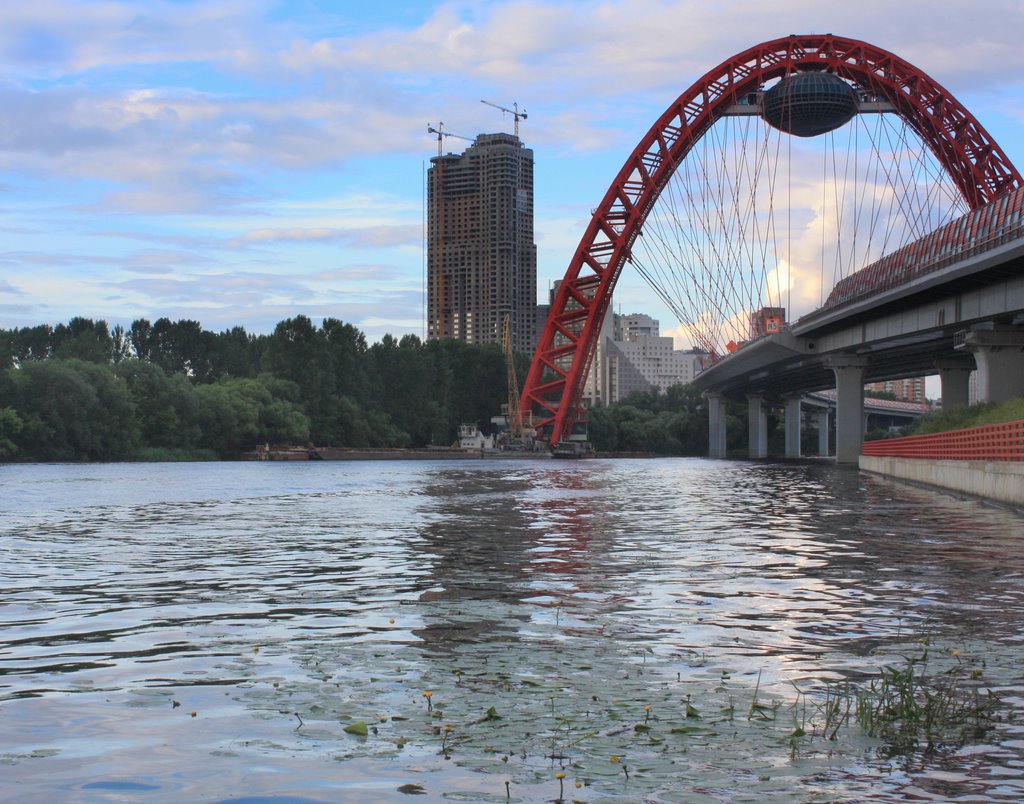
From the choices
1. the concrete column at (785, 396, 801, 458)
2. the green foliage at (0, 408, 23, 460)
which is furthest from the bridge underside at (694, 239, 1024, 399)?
the green foliage at (0, 408, 23, 460)

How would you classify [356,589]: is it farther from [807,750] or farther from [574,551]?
[807,750]

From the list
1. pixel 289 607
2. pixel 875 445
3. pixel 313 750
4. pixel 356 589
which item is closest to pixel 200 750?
pixel 313 750

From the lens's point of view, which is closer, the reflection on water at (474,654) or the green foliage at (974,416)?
the reflection on water at (474,654)

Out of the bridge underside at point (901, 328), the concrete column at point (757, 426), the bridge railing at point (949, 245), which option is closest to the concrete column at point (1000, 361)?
the bridge underside at point (901, 328)

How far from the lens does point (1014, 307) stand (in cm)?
5009

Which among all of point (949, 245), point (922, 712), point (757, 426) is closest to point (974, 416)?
point (949, 245)

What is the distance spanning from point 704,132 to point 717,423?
159ft

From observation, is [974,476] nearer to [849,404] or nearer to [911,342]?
[911,342]

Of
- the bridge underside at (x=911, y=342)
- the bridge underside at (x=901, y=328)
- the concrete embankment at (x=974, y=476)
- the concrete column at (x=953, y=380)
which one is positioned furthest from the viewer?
the concrete column at (x=953, y=380)

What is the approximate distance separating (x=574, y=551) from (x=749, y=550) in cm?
247

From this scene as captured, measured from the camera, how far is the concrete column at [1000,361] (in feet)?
181

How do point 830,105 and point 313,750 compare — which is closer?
point 313,750

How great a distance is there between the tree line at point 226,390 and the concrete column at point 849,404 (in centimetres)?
5365

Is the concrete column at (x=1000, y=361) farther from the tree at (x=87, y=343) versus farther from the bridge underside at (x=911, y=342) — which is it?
the tree at (x=87, y=343)
